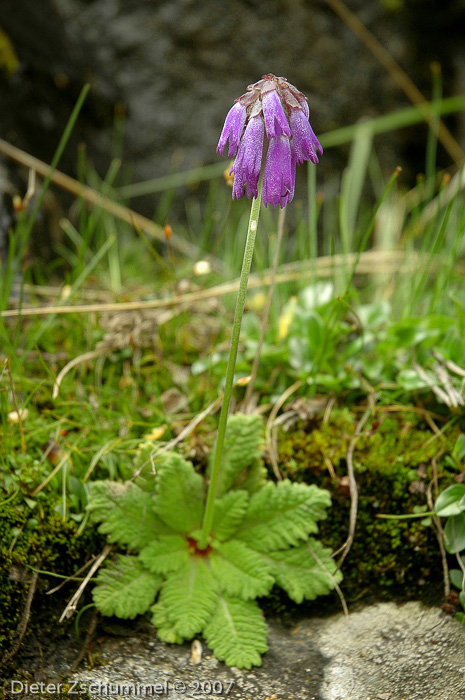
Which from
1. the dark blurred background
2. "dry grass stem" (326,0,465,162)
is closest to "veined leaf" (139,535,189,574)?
the dark blurred background

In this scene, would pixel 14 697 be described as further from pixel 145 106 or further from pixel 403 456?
pixel 145 106

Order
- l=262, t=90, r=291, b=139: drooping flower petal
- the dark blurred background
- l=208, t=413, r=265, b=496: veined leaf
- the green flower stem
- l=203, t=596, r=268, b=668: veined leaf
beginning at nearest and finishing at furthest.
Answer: l=262, t=90, r=291, b=139: drooping flower petal → the green flower stem → l=203, t=596, r=268, b=668: veined leaf → l=208, t=413, r=265, b=496: veined leaf → the dark blurred background

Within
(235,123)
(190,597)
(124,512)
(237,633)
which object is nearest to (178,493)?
(124,512)

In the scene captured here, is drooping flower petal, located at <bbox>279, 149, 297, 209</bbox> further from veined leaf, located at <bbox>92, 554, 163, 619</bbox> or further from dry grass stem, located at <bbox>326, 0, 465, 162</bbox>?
dry grass stem, located at <bbox>326, 0, 465, 162</bbox>

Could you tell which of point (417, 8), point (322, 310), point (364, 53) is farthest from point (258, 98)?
point (417, 8)

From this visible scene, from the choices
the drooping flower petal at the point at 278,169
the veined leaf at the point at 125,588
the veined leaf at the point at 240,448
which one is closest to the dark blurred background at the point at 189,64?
the veined leaf at the point at 240,448

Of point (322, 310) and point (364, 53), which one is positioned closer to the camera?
point (322, 310)

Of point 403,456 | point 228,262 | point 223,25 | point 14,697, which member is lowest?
point 14,697

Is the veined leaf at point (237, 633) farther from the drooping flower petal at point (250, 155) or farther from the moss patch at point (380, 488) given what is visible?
the drooping flower petal at point (250, 155)
